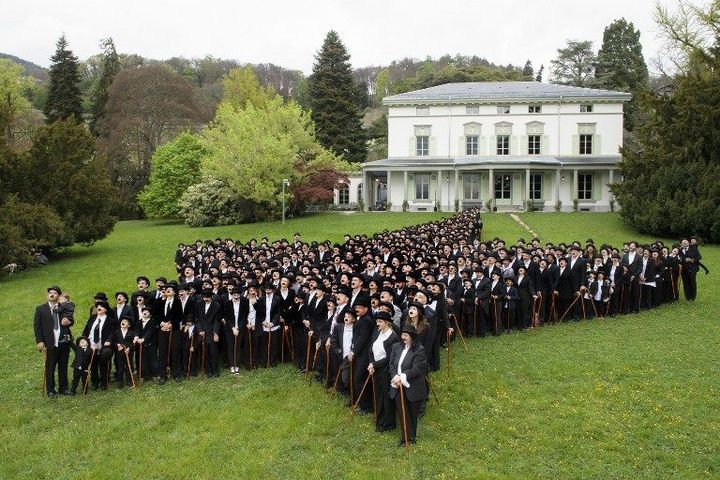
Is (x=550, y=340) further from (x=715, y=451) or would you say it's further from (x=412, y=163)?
(x=412, y=163)

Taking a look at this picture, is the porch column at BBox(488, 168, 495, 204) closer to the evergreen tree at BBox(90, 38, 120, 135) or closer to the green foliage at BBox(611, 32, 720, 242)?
the green foliage at BBox(611, 32, 720, 242)

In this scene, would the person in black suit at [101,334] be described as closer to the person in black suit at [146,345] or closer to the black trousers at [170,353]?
the person in black suit at [146,345]

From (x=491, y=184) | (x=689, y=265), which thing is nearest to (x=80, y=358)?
(x=689, y=265)

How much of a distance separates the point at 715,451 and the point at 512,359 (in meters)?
4.25

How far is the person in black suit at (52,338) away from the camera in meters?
10.2

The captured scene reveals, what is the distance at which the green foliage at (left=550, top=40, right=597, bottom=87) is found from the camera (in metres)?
69.3

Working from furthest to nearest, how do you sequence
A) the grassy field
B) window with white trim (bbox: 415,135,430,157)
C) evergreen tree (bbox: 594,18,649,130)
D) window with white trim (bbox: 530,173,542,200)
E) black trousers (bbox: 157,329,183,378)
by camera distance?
evergreen tree (bbox: 594,18,649,130)
window with white trim (bbox: 415,135,430,157)
window with white trim (bbox: 530,173,542,200)
black trousers (bbox: 157,329,183,378)
the grassy field

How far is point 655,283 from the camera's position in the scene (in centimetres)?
1575

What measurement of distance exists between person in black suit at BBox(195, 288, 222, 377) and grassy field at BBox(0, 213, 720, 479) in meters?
0.52

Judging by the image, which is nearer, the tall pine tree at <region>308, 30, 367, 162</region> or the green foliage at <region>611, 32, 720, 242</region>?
the green foliage at <region>611, 32, 720, 242</region>

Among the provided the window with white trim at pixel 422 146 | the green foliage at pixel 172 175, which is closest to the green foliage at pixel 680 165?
the window with white trim at pixel 422 146

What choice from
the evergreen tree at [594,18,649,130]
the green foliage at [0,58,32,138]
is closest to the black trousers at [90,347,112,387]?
the green foliage at [0,58,32,138]

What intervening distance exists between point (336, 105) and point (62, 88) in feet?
83.4

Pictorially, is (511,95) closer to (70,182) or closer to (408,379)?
(70,182)
